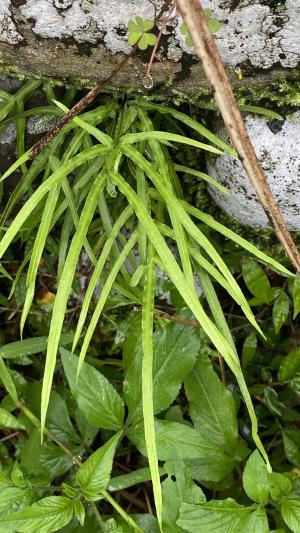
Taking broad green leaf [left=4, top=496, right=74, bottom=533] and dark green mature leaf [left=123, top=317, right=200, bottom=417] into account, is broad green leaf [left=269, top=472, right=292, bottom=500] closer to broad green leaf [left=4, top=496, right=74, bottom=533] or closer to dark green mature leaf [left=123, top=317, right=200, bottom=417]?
dark green mature leaf [left=123, top=317, right=200, bottom=417]

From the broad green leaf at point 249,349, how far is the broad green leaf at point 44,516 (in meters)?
0.52

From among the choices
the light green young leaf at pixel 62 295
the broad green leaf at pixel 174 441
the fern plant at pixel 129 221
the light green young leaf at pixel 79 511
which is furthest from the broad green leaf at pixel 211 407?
the light green young leaf at pixel 62 295

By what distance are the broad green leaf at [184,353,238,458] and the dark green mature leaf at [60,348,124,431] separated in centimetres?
16

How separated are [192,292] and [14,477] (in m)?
0.49

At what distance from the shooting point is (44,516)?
3.32 ft

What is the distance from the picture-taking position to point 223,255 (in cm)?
136

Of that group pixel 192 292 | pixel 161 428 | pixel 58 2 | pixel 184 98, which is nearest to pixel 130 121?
pixel 184 98

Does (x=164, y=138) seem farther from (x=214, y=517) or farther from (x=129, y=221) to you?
(x=214, y=517)

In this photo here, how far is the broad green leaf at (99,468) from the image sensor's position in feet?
3.28

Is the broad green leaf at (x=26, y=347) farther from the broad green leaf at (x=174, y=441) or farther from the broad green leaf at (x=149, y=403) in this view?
the broad green leaf at (x=149, y=403)

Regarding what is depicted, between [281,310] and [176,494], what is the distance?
18.1 inches

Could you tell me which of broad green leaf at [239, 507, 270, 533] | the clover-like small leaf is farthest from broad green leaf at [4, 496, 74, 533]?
the clover-like small leaf

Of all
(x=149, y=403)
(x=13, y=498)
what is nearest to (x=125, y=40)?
(x=149, y=403)

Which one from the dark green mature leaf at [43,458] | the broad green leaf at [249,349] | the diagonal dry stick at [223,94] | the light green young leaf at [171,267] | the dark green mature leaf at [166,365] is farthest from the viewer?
the broad green leaf at [249,349]
